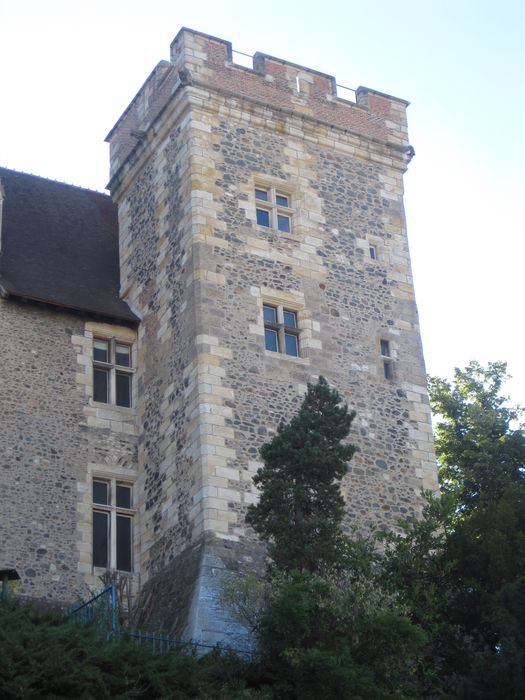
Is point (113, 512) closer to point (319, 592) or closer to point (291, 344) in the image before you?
point (291, 344)

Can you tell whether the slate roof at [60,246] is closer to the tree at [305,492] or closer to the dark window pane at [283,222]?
the dark window pane at [283,222]

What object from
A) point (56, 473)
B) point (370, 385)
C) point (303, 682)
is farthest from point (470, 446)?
point (303, 682)

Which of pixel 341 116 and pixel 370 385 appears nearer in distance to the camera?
pixel 370 385

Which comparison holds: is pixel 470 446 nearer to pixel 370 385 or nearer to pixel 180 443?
pixel 370 385

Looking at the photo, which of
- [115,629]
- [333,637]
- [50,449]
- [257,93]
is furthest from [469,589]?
[257,93]

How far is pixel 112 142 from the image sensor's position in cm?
2816

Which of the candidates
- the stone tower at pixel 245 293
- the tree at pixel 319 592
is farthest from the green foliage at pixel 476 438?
the tree at pixel 319 592

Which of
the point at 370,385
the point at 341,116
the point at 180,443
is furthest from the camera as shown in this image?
the point at 341,116

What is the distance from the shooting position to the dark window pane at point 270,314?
78.8ft

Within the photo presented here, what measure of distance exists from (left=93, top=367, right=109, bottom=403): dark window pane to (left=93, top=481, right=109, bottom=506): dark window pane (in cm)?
151

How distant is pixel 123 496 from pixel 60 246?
17.1ft

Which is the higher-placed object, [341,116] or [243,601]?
[341,116]

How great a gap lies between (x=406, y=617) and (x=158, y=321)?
783 centimetres

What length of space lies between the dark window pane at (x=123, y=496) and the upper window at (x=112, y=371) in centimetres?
150
